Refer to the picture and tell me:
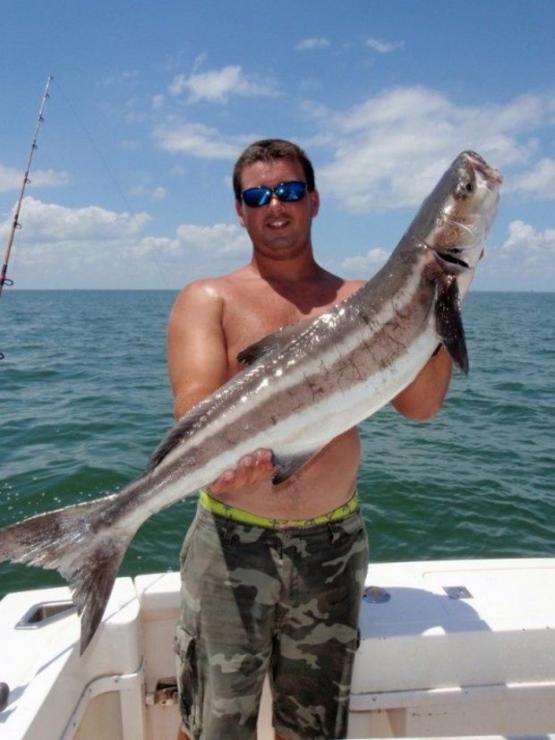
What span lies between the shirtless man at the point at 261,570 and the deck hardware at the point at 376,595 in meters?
0.70

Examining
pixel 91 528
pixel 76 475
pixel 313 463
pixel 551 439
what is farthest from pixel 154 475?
pixel 551 439

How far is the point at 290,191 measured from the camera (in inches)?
155

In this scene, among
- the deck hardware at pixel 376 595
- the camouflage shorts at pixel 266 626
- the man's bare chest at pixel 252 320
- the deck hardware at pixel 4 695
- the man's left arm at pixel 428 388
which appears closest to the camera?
the deck hardware at pixel 4 695

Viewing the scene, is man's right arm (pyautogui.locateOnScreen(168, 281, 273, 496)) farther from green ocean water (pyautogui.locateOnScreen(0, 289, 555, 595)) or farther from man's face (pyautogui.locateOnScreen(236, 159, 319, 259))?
green ocean water (pyautogui.locateOnScreen(0, 289, 555, 595))

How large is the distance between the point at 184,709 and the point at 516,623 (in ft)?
6.91

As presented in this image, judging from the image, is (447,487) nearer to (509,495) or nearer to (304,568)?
(509,495)

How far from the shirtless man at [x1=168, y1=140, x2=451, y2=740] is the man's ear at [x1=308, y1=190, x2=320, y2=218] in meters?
0.31

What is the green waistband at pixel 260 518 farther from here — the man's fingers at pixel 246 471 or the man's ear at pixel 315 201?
the man's ear at pixel 315 201

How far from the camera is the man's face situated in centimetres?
396

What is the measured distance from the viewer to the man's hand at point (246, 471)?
3.38 meters

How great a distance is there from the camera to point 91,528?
3.37m

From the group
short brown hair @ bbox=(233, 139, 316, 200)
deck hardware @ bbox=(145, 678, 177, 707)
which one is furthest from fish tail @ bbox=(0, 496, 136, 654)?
short brown hair @ bbox=(233, 139, 316, 200)

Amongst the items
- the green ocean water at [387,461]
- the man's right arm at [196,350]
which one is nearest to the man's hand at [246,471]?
the man's right arm at [196,350]

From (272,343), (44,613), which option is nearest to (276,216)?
(272,343)
